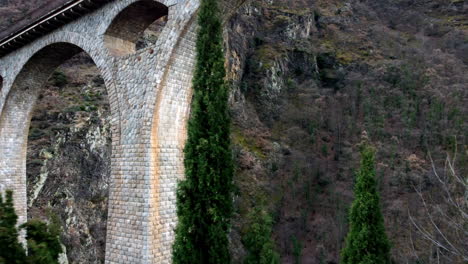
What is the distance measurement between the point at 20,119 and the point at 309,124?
23185 mm

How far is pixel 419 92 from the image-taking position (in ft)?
98.2

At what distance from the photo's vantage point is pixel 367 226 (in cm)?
764

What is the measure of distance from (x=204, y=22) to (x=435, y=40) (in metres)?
40.9

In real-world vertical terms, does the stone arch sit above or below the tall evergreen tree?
above

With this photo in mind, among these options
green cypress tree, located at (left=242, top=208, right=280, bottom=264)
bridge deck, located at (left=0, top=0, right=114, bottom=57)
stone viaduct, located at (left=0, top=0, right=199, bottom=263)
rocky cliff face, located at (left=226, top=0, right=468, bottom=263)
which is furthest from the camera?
rocky cliff face, located at (left=226, top=0, right=468, bottom=263)

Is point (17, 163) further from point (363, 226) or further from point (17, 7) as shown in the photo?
point (17, 7)

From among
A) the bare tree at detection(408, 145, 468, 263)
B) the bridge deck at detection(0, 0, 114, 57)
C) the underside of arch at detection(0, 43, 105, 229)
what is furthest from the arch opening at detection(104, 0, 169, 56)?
the bare tree at detection(408, 145, 468, 263)

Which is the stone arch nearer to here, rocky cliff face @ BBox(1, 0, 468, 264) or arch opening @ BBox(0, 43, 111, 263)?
arch opening @ BBox(0, 43, 111, 263)

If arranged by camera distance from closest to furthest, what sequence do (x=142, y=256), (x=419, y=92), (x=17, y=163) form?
(x=142, y=256) → (x=17, y=163) → (x=419, y=92)

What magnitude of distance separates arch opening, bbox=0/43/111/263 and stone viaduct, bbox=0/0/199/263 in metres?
2.28

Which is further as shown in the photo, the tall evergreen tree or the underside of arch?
the underside of arch

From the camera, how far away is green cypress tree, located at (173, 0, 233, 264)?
16.2ft

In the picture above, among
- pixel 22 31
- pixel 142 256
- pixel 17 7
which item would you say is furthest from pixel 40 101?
pixel 142 256

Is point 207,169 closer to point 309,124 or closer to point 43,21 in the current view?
point 43,21
